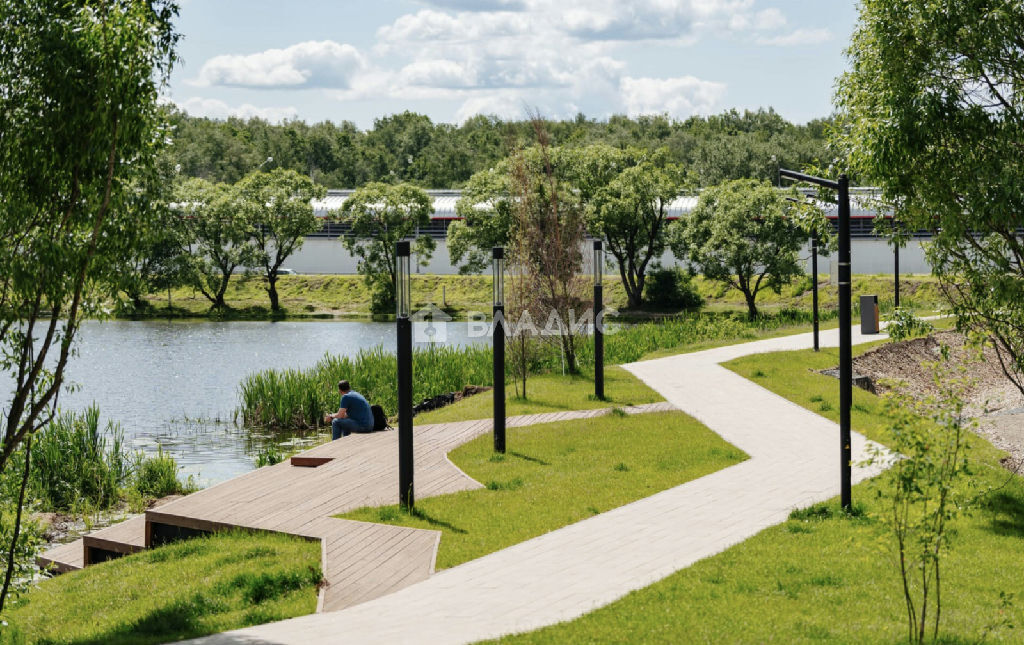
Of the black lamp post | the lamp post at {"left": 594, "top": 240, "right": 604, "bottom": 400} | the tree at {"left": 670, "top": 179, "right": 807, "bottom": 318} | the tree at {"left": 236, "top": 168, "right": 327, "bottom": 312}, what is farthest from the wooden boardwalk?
the tree at {"left": 236, "top": 168, "right": 327, "bottom": 312}

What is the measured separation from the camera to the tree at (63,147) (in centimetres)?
793

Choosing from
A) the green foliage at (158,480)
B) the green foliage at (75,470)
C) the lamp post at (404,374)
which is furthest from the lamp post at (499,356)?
the green foliage at (75,470)

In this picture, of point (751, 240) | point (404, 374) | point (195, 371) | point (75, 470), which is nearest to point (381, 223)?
point (751, 240)

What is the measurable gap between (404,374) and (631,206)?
38.3 m

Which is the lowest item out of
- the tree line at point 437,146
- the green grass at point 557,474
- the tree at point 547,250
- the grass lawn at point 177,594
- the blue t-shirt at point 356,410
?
the grass lawn at point 177,594

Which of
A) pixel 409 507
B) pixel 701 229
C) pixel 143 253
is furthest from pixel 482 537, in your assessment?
pixel 701 229

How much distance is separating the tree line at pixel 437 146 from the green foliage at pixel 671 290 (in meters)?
26.5

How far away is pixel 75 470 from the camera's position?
16.5 meters

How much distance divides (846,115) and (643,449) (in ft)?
18.3

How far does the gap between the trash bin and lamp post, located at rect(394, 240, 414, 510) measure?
2318 centimetres

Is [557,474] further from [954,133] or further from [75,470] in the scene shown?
[75,470]

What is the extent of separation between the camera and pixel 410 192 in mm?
55812

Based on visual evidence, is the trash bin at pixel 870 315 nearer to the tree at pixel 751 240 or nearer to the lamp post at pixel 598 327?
the tree at pixel 751 240

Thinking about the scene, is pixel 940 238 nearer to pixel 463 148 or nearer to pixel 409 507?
pixel 409 507
